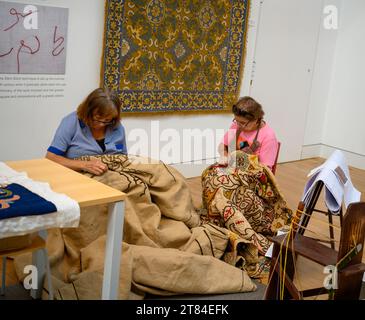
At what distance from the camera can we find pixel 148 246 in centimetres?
297

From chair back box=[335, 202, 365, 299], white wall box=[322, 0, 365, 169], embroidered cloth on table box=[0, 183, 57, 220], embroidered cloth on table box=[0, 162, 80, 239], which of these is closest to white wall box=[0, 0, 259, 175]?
embroidered cloth on table box=[0, 162, 80, 239]

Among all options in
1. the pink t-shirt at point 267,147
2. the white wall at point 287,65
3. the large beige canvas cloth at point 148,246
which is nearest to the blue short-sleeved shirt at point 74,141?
the large beige canvas cloth at point 148,246

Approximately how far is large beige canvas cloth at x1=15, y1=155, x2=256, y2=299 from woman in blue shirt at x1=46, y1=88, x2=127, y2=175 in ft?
0.30

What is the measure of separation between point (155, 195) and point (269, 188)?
0.87 m

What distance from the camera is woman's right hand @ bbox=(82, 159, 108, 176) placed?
299cm

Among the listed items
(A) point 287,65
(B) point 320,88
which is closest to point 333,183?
(A) point 287,65

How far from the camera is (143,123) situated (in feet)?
14.9

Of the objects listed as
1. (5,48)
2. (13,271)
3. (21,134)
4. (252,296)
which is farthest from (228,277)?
(5,48)

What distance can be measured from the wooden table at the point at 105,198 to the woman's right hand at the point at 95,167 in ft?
1.64

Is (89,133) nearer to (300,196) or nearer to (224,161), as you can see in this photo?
(224,161)

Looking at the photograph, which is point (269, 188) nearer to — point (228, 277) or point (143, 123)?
point (228, 277)

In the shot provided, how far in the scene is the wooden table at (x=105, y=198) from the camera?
7.30 ft

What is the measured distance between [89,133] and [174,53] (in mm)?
1680

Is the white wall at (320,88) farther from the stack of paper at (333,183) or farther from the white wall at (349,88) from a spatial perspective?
the stack of paper at (333,183)
